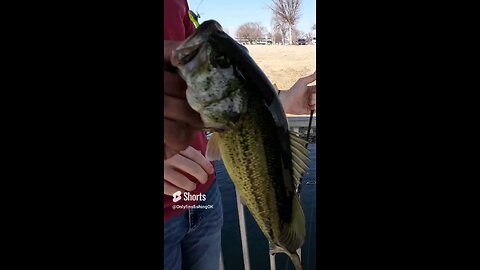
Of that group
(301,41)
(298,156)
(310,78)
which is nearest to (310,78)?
(310,78)

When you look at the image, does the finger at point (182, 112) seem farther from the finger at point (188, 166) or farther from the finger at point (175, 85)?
the finger at point (188, 166)

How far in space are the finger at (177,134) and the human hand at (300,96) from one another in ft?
1.11

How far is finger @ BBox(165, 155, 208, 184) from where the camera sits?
3.62 ft

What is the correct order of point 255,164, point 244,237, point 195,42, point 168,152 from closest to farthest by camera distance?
point 195,42 < point 255,164 < point 168,152 < point 244,237

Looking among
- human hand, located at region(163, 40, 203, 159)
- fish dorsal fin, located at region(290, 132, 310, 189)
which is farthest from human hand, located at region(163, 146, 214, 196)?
fish dorsal fin, located at region(290, 132, 310, 189)

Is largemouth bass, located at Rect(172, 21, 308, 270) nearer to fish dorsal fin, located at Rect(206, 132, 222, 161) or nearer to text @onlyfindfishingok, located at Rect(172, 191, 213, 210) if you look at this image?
fish dorsal fin, located at Rect(206, 132, 222, 161)

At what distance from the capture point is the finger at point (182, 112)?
3.08 feet

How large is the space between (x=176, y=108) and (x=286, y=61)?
443mm

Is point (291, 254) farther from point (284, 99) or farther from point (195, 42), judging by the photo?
point (195, 42)

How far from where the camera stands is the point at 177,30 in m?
1.10

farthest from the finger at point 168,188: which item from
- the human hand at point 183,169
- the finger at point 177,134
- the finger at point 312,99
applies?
the finger at point 312,99
